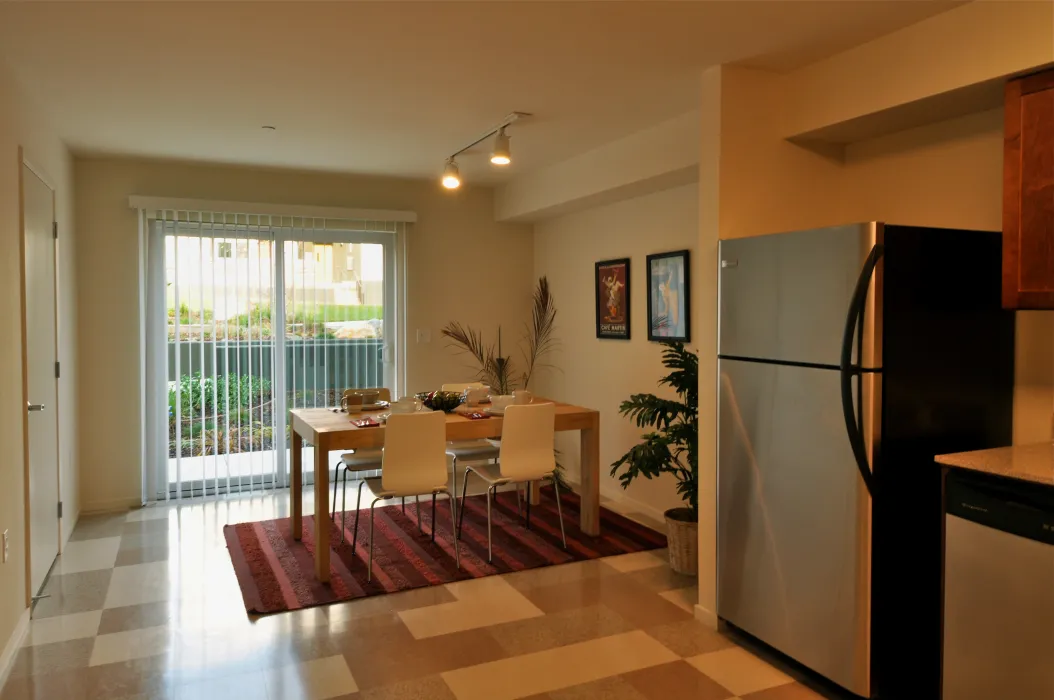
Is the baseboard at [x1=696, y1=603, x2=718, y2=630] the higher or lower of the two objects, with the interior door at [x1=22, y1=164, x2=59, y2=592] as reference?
lower

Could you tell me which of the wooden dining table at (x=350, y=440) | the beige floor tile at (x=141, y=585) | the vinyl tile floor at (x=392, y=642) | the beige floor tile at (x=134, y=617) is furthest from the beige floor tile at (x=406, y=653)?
the beige floor tile at (x=141, y=585)

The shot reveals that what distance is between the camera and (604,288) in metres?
5.34

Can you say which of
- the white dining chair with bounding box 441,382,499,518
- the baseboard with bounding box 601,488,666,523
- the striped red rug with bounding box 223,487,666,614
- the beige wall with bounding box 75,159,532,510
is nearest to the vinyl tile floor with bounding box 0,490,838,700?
the striped red rug with bounding box 223,487,666,614

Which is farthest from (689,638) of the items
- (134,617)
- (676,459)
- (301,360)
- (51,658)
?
(301,360)

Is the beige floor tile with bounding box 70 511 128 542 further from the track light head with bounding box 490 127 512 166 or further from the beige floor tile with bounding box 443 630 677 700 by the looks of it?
the track light head with bounding box 490 127 512 166

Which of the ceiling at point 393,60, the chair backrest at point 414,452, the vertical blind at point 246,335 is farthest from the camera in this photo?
the vertical blind at point 246,335

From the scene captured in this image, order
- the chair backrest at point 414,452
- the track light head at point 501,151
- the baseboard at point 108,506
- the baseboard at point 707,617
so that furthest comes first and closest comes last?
the baseboard at point 108,506, the track light head at point 501,151, the chair backrest at point 414,452, the baseboard at point 707,617

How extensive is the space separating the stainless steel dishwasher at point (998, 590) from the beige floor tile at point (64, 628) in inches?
128

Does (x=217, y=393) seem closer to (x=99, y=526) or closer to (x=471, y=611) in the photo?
(x=99, y=526)

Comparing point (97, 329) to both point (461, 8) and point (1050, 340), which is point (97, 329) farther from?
point (1050, 340)

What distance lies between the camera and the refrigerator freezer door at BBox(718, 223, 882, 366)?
8.08 feet

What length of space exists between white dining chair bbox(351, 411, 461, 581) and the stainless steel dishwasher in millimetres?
2353

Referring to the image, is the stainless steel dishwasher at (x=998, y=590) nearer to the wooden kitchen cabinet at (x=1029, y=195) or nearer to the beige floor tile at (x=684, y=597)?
the wooden kitchen cabinet at (x=1029, y=195)

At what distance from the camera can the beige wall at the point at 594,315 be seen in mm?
4703
